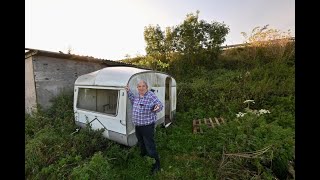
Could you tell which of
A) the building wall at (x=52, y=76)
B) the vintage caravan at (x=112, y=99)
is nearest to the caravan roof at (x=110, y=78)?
the vintage caravan at (x=112, y=99)

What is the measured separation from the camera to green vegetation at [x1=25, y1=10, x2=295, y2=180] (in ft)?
12.5

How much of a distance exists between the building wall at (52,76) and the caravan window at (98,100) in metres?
2.06

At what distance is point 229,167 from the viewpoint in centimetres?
393

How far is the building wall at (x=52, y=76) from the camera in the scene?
25.1 feet

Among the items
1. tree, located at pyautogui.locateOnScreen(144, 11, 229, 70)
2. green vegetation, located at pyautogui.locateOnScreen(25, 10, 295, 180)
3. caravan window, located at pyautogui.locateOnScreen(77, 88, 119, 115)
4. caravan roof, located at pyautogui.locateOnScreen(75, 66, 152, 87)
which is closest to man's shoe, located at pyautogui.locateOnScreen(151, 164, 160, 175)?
green vegetation, located at pyautogui.locateOnScreen(25, 10, 295, 180)

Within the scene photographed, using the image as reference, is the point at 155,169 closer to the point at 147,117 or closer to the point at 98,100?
the point at 147,117

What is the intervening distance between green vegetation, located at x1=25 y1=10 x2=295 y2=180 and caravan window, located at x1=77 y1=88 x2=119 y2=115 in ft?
2.14

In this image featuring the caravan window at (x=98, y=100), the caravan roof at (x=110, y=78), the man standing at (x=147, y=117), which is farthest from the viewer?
the caravan window at (x=98, y=100)

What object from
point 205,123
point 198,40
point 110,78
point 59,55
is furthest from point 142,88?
point 198,40

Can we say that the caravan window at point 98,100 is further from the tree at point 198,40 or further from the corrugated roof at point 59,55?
the tree at point 198,40

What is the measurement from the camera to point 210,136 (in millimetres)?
6395
